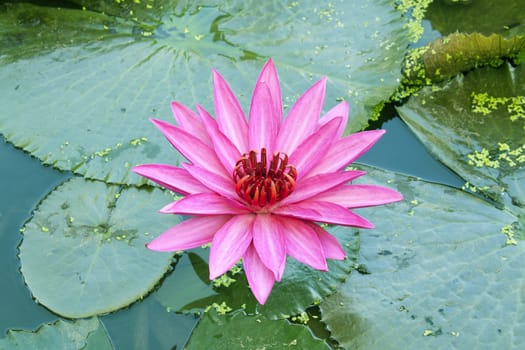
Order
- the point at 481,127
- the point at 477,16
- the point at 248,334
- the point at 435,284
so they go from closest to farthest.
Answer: the point at 248,334 → the point at 435,284 → the point at 481,127 → the point at 477,16

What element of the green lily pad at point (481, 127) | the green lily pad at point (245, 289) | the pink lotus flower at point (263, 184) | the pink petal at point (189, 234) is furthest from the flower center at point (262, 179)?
the green lily pad at point (481, 127)

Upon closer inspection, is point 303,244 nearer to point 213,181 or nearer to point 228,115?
point 213,181

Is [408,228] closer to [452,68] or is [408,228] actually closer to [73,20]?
[452,68]

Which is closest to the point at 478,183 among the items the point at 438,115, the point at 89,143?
the point at 438,115

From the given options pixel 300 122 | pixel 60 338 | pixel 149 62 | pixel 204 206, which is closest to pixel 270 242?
pixel 204 206

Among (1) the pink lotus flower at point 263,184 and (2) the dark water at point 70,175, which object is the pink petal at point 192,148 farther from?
(2) the dark water at point 70,175
